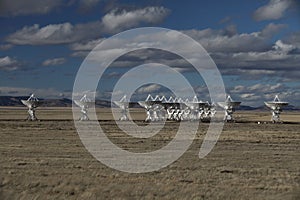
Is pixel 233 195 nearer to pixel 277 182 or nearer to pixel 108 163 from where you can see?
pixel 277 182

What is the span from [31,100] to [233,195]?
9256 centimetres

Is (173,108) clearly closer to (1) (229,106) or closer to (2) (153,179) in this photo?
(1) (229,106)

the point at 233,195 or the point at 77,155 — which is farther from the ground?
the point at 77,155

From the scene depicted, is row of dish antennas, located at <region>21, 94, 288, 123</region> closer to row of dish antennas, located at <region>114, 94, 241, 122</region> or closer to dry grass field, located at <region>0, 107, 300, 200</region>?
row of dish antennas, located at <region>114, 94, 241, 122</region>

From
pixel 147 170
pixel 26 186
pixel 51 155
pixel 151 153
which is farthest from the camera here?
pixel 151 153

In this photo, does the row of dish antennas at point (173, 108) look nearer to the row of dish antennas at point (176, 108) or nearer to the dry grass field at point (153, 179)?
the row of dish antennas at point (176, 108)

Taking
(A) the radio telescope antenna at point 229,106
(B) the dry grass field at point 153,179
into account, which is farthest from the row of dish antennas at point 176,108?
(B) the dry grass field at point 153,179

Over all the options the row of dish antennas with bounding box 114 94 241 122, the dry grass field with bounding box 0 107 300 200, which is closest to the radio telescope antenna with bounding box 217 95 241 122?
the row of dish antennas with bounding box 114 94 241 122

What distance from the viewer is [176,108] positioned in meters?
114

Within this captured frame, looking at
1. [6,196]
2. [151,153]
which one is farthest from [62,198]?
[151,153]

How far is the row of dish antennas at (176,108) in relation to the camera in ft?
352

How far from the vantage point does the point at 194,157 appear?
2925cm

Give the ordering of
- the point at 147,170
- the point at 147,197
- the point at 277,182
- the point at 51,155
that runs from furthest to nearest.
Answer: the point at 51,155 < the point at 147,170 < the point at 277,182 < the point at 147,197

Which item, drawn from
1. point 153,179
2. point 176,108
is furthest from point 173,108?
point 153,179
